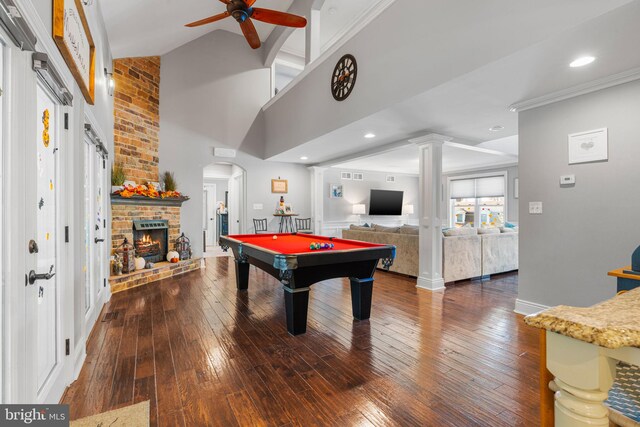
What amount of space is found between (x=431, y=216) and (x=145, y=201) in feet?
15.9

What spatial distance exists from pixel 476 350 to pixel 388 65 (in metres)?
3.04

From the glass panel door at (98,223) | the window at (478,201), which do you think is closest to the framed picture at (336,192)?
the window at (478,201)

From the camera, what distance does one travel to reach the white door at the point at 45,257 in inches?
54.8

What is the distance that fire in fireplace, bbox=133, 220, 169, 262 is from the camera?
5.27 metres

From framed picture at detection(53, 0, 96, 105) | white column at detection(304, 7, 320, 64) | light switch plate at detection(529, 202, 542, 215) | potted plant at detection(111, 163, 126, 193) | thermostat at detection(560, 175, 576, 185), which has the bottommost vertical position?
light switch plate at detection(529, 202, 542, 215)

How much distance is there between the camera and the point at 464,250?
4.87m

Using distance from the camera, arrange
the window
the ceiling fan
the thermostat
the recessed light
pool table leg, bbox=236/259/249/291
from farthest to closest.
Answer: the window, pool table leg, bbox=236/259/249/291, the ceiling fan, the thermostat, the recessed light

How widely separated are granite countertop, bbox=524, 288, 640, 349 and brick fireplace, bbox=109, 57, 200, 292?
17.0ft

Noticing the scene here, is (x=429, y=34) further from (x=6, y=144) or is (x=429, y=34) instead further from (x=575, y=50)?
(x=6, y=144)

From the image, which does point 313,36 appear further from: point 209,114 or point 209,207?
point 209,207

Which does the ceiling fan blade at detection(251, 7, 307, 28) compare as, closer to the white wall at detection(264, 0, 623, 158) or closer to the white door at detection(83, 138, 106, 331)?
the white wall at detection(264, 0, 623, 158)

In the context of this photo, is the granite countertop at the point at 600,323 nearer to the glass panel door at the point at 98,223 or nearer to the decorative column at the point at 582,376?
the decorative column at the point at 582,376

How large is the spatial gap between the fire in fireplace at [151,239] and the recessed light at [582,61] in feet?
20.0

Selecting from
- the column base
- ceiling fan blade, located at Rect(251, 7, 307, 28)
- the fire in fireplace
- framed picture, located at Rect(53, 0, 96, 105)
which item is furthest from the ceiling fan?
the column base
